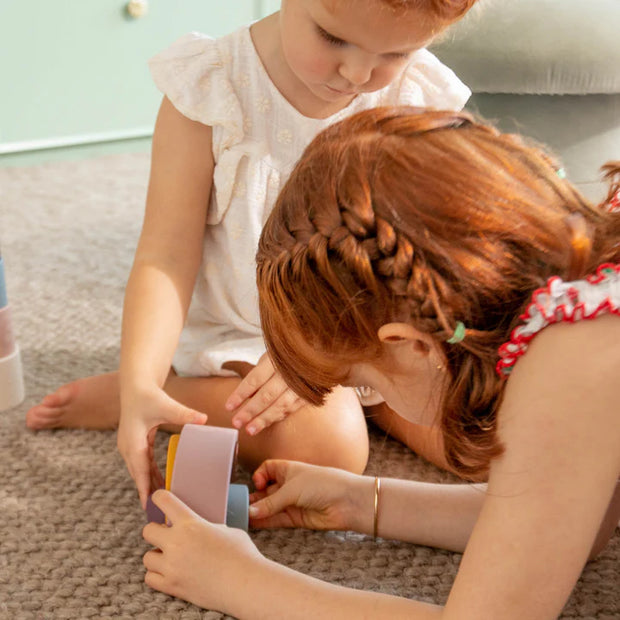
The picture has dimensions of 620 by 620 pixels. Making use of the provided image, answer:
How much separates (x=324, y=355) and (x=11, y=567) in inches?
15.0

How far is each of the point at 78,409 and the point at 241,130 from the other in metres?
0.37

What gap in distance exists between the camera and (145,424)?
0.85 metres

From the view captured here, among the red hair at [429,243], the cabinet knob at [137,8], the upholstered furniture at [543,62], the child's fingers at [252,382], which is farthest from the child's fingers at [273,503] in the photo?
the cabinet knob at [137,8]

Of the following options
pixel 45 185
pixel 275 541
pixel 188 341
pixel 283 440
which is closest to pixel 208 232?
pixel 188 341

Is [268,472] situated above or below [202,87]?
below

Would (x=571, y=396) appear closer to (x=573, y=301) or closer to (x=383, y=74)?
(x=573, y=301)

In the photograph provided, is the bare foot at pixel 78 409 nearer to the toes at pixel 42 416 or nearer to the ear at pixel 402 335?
the toes at pixel 42 416

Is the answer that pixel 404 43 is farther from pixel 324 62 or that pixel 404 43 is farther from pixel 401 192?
pixel 401 192

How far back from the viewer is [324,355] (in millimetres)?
646

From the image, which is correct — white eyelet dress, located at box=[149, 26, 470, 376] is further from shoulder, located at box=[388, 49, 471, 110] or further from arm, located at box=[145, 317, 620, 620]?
arm, located at box=[145, 317, 620, 620]

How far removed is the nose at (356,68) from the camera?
0.81 m

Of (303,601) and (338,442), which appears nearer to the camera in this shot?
(303,601)

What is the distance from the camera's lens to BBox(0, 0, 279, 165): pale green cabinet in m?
2.05

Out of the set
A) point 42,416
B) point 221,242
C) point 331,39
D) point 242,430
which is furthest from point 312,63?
point 42,416
